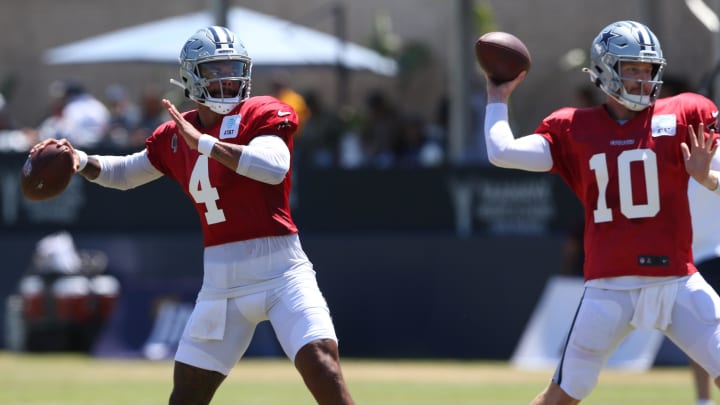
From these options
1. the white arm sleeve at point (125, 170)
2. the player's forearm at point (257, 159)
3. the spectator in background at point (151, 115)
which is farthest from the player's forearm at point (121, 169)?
the spectator in background at point (151, 115)

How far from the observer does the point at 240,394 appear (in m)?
12.4

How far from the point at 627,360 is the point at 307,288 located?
297 inches

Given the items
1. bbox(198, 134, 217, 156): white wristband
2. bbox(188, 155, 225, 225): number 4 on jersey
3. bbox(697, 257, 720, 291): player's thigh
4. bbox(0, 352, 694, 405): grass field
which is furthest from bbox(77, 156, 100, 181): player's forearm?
bbox(0, 352, 694, 405): grass field

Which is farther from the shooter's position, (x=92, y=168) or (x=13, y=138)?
(x=13, y=138)

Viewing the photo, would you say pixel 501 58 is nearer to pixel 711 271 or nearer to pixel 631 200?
pixel 631 200

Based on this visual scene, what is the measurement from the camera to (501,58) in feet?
24.2

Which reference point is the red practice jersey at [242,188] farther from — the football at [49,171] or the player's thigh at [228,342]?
the football at [49,171]

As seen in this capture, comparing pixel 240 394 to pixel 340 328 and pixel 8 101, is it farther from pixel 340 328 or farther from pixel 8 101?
pixel 8 101

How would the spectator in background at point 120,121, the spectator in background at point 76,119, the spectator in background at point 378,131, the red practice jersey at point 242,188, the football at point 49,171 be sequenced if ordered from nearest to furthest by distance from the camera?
the red practice jersey at point 242,188, the football at point 49,171, the spectator in background at point 120,121, the spectator in background at point 76,119, the spectator in background at point 378,131

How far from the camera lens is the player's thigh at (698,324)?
272 inches

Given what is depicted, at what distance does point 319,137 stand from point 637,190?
11871 millimetres

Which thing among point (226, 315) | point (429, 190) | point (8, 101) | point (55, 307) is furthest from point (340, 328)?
point (8, 101)

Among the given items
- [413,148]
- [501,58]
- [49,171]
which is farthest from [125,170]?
[413,148]

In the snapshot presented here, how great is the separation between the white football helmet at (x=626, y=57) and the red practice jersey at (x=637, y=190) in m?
0.11
